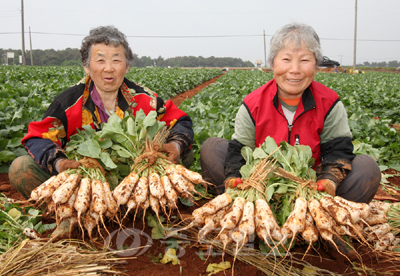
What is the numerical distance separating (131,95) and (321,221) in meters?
1.75

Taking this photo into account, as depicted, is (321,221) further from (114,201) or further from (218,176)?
(114,201)

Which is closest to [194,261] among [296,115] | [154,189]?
[154,189]

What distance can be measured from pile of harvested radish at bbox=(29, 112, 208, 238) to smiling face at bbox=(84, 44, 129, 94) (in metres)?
0.35

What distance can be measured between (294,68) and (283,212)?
0.95 metres

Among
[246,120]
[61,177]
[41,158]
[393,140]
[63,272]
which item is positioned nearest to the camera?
[63,272]

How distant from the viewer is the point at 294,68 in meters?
2.02

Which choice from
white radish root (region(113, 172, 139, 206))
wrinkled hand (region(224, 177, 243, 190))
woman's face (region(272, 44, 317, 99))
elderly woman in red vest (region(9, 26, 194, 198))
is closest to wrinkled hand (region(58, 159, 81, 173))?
elderly woman in red vest (region(9, 26, 194, 198))

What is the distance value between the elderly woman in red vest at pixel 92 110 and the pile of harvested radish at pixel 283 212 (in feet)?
1.98

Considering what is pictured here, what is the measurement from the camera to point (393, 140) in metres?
4.74

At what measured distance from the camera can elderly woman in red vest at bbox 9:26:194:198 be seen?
218 cm

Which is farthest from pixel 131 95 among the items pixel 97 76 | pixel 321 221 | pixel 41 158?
pixel 321 221

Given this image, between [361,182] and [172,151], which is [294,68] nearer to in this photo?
[361,182]

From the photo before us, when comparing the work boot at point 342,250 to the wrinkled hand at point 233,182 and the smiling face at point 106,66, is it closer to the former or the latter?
the wrinkled hand at point 233,182

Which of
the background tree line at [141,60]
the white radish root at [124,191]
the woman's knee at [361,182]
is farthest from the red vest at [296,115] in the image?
the background tree line at [141,60]
